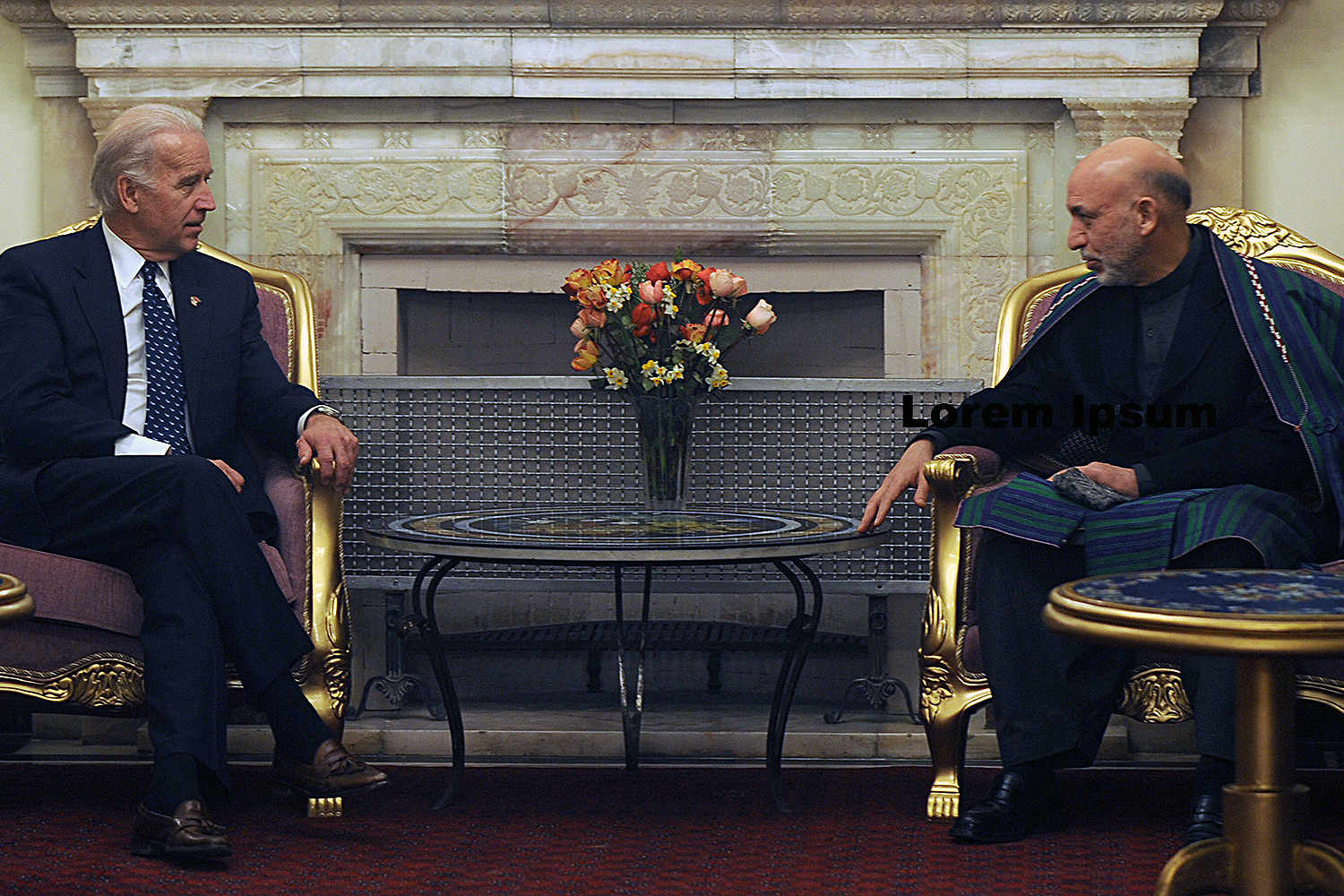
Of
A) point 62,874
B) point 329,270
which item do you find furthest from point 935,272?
point 62,874

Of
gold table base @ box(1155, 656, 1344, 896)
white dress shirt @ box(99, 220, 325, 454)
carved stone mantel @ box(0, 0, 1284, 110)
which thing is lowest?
gold table base @ box(1155, 656, 1344, 896)

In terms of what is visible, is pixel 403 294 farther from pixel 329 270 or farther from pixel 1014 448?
pixel 1014 448

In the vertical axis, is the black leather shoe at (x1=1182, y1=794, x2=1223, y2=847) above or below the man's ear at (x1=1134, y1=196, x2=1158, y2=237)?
below

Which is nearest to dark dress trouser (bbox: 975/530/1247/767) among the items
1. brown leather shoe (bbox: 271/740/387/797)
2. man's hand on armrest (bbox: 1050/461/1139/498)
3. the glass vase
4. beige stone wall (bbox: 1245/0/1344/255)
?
man's hand on armrest (bbox: 1050/461/1139/498)

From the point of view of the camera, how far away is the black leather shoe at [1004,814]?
7.89 feet

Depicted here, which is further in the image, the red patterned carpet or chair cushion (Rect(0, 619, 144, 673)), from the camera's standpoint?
chair cushion (Rect(0, 619, 144, 673))

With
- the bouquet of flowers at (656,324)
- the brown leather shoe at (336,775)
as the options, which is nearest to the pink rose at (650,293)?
the bouquet of flowers at (656,324)

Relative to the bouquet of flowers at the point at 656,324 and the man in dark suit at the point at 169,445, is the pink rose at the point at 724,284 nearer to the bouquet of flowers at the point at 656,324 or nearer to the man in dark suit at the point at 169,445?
the bouquet of flowers at the point at 656,324

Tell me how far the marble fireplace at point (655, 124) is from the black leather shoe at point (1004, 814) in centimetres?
164

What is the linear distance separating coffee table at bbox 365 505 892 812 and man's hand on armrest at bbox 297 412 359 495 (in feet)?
0.44

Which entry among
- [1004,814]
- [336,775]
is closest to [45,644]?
[336,775]

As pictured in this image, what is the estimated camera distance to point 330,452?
2662 millimetres

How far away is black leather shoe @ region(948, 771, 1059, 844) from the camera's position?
7.89ft

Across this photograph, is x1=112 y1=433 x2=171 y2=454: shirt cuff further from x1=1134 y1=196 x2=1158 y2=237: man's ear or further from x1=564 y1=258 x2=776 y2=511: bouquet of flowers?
x1=1134 y1=196 x2=1158 y2=237: man's ear
